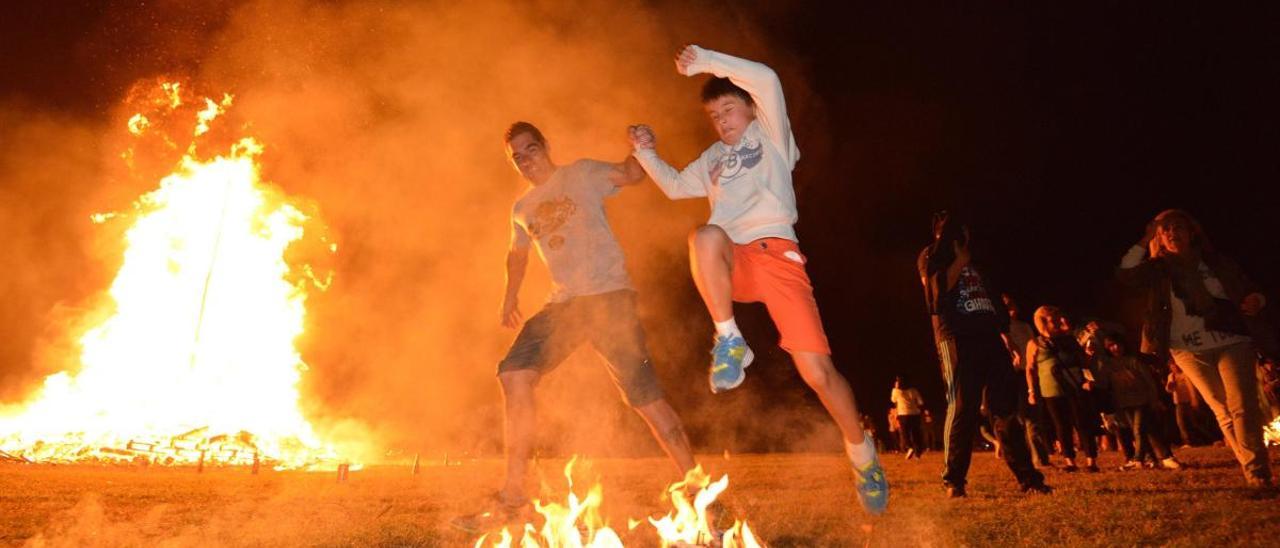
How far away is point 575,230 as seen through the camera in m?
4.01

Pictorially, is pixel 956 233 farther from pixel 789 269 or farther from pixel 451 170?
pixel 451 170

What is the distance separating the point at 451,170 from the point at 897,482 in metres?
→ 6.07

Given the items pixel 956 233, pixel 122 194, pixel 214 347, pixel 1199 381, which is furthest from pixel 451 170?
pixel 122 194

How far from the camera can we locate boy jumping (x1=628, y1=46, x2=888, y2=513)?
3.17 meters

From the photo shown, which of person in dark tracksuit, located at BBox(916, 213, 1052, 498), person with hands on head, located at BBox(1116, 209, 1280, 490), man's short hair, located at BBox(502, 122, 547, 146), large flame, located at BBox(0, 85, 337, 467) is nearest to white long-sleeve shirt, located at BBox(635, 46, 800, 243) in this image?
man's short hair, located at BBox(502, 122, 547, 146)

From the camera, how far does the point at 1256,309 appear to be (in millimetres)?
4648

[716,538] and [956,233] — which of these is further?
[956,233]

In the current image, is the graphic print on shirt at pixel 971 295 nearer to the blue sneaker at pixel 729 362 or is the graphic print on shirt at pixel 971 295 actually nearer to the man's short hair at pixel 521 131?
the blue sneaker at pixel 729 362

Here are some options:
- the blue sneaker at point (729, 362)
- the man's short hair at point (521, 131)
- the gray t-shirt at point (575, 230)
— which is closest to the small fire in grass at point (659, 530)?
the blue sneaker at point (729, 362)

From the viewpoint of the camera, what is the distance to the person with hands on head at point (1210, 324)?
15.0 ft

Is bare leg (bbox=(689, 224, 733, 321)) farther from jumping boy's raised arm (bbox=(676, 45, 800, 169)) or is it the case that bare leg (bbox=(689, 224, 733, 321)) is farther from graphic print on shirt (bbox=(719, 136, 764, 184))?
jumping boy's raised arm (bbox=(676, 45, 800, 169))

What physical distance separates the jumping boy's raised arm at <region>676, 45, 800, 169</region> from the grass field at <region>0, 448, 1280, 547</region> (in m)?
1.87

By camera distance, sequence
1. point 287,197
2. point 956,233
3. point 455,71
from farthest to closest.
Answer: point 287,197, point 455,71, point 956,233

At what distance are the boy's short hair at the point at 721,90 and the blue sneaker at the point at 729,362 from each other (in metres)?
1.22
